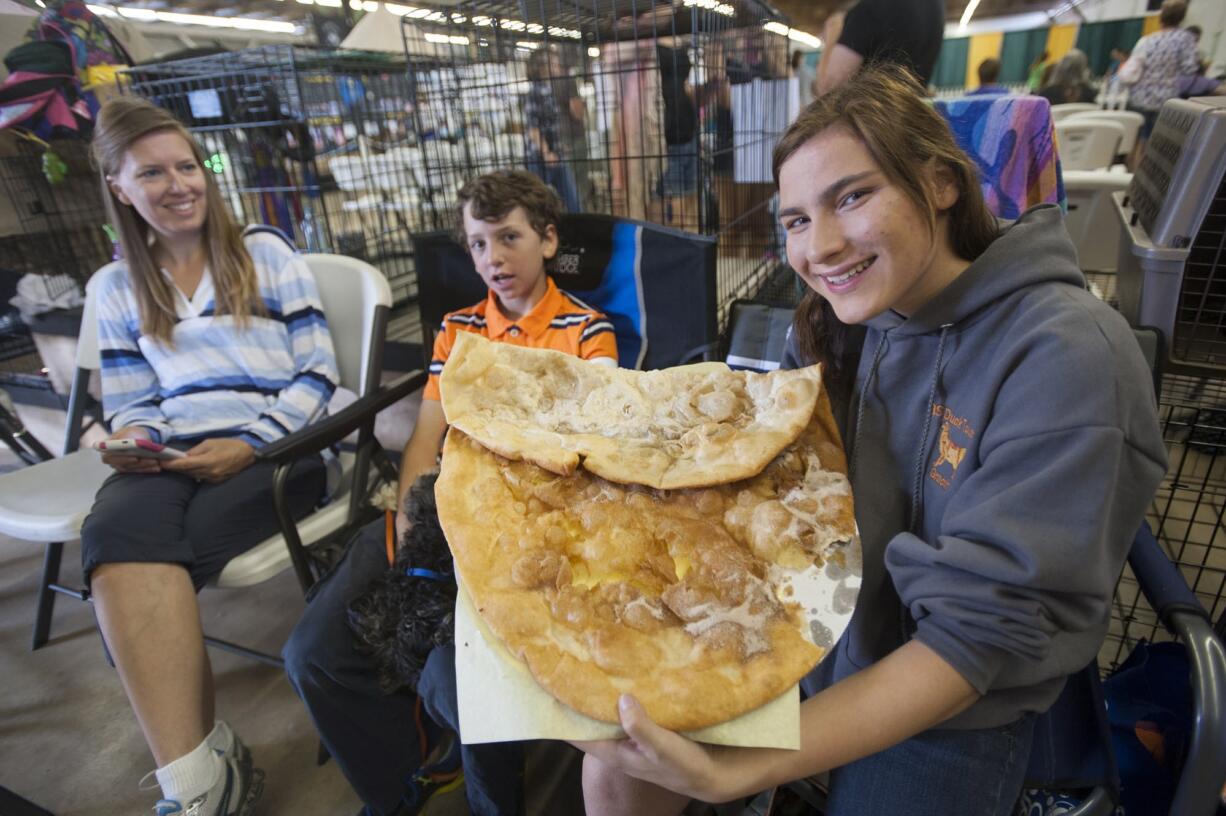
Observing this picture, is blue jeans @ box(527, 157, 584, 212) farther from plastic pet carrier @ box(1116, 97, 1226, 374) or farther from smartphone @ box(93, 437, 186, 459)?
plastic pet carrier @ box(1116, 97, 1226, 374)

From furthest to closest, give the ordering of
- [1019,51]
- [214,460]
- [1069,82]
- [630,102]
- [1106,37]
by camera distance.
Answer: [1019,51] < [1106,37] < [1069,82] < [630,102] < [214,460]

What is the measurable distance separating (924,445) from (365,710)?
3.91ft

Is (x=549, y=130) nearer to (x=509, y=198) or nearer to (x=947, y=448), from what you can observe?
(x=509, y=198)

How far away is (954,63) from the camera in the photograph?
38.9 ft

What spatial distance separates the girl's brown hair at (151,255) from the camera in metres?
1.63

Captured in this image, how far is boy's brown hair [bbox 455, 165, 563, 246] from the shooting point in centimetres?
152

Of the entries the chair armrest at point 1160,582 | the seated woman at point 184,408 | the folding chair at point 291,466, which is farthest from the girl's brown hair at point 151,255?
the chair armrest at point 1160,582

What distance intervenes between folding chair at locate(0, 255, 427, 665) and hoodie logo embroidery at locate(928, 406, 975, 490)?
50.2 inches

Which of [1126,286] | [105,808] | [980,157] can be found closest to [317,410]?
[105,808]

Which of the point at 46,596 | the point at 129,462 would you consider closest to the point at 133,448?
the point at 129,462

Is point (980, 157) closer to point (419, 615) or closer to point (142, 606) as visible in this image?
point (419, 615)

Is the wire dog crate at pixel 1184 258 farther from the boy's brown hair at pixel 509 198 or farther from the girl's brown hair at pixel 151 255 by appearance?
the girl's brown hair at pixel 151 255

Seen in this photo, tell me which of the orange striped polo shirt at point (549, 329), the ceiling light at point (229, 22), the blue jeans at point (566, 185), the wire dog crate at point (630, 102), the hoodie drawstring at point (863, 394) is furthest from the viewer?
the ceiling light at point (229, 22)

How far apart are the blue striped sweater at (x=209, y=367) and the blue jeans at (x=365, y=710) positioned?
59 cm
